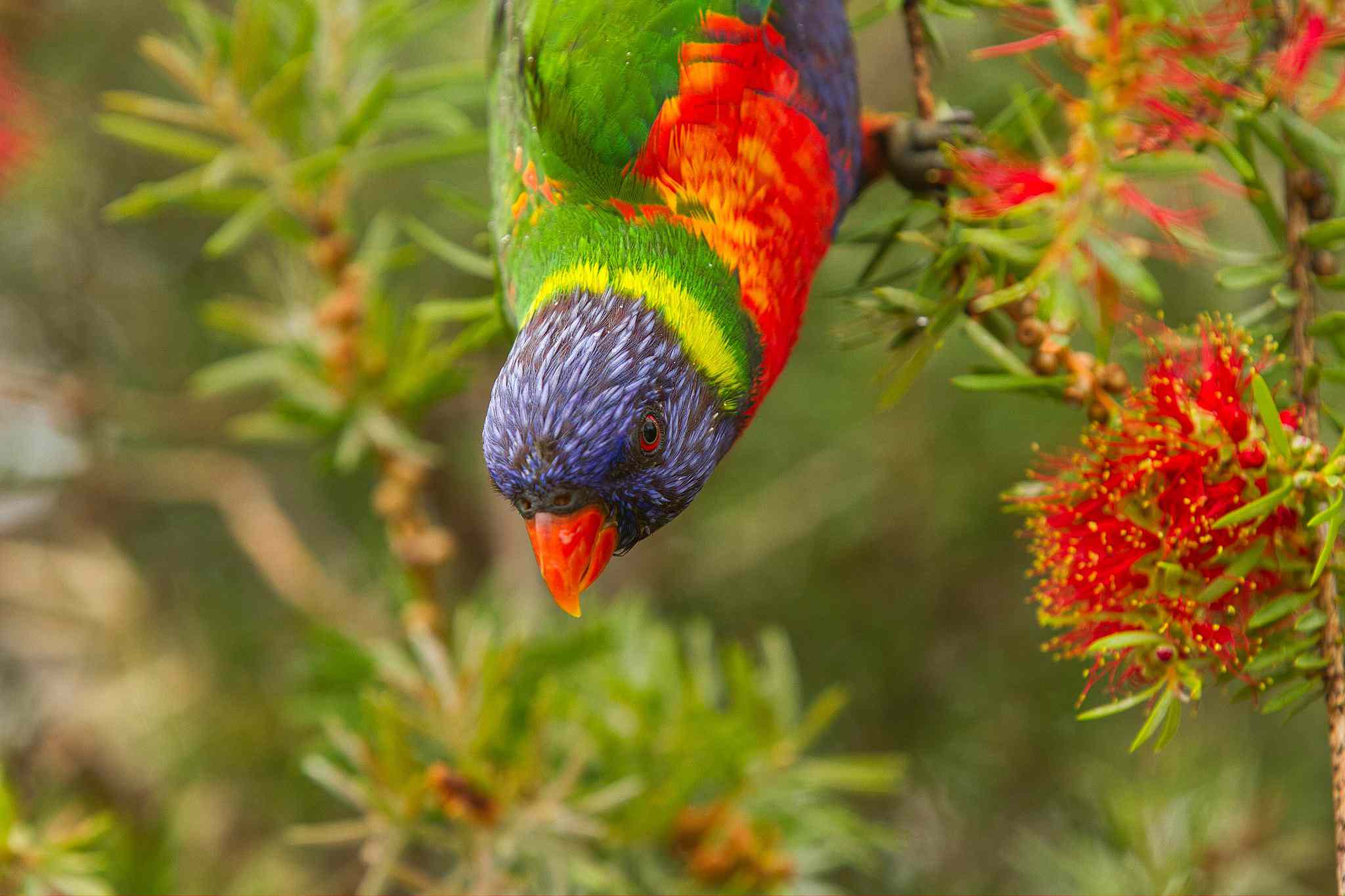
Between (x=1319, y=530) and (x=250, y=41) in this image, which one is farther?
(x=250, y=41)

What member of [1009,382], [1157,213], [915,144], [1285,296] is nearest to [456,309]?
[915,144]

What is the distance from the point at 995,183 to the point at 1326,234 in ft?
1.04

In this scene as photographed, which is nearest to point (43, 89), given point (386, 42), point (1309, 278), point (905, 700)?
point (386, 42)

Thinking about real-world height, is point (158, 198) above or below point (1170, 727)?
above

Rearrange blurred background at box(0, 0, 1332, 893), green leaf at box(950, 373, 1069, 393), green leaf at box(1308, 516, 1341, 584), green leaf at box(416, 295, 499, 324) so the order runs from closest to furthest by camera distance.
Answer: green leaf at box(1308, 516, 1341, 584) → green leaf at box(950, 373, 1069, 393) → green leaf at box(416, 295, 499, 324) → blurred background at box(0, 0, 1332, 893)

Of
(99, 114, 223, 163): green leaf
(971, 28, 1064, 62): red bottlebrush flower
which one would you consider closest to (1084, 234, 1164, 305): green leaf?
(971, 28, 1064, 62): red bottlebrush flower

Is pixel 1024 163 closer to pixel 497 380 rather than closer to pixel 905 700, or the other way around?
pixel 497 380

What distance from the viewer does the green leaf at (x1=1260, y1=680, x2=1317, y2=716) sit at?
89 cm

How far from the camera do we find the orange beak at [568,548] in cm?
115

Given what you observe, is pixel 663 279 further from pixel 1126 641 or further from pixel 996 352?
pixel 1126 641

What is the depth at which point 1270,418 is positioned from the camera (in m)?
0.84

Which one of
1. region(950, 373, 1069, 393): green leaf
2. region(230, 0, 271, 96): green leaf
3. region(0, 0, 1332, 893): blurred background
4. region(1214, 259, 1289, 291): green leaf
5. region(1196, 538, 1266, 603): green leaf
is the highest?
region(230, 0, 271, 96): green leaf

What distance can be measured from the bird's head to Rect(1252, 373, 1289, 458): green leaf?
0.56 meters

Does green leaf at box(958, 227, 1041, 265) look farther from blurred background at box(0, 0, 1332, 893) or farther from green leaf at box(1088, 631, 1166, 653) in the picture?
blurred background at box(0, 0, 1332, 893)
